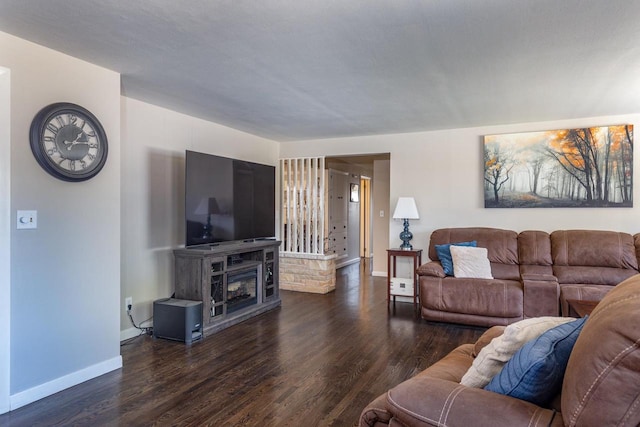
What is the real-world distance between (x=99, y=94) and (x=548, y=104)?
4101mm

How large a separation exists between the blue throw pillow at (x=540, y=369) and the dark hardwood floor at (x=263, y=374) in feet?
4.20

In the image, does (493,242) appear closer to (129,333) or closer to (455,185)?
(455,185)

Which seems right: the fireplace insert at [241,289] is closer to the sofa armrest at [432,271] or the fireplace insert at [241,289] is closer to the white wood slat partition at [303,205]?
the white wood slat partition at [303,205]

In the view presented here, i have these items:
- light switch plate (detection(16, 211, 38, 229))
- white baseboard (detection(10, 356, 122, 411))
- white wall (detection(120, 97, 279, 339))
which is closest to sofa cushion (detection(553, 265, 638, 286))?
white wall (detection(120, 97, 279, 339))

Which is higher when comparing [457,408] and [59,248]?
[59,248]

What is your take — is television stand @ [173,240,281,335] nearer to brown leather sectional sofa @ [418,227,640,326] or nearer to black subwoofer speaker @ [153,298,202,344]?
black subwoofer speaker @ [153,298,202,344]

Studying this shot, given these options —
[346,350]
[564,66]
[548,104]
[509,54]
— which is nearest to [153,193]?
[346,350]

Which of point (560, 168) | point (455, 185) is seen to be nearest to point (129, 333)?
point (455, 185)

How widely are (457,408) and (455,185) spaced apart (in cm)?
421

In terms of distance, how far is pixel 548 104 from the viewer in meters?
3.93

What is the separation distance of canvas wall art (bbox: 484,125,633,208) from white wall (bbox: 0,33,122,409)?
4201 mm

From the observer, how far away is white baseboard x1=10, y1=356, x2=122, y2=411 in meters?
2.44

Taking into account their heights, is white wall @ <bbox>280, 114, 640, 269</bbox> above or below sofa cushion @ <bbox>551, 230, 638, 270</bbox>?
above

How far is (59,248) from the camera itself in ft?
8.79
